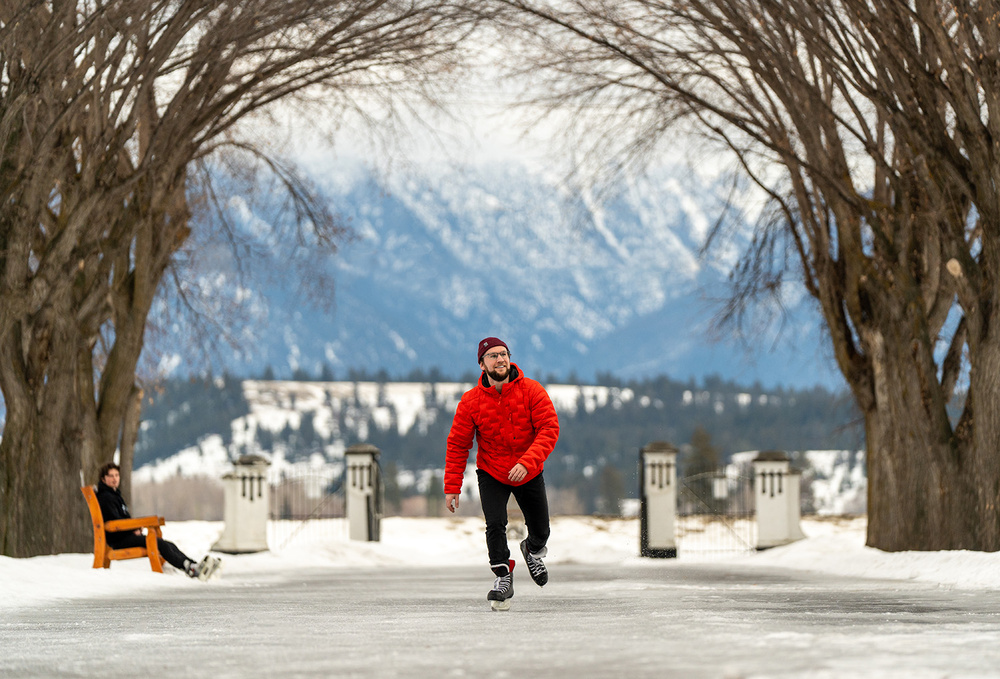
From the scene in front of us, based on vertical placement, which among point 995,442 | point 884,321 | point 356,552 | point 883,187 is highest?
point 883,187

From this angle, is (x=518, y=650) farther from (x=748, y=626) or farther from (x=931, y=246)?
(x=931, y=246)

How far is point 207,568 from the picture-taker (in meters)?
13.9

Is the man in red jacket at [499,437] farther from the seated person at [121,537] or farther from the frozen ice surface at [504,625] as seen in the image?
the seated person at [121,537]

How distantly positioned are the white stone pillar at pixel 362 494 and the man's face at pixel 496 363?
16315 mm

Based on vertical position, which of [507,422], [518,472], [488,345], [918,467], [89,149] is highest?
[89,149]

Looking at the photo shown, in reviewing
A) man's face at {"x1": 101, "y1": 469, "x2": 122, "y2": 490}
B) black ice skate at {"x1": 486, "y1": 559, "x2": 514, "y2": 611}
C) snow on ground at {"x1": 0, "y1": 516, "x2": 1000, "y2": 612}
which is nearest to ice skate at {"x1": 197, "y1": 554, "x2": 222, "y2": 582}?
snow on ground at {"x1": 0, "y1": 516, "x2": 1000, "y2": 612}

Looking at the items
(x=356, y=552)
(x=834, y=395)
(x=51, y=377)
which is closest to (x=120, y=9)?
(x=51, y=377)

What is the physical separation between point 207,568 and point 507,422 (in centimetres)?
610

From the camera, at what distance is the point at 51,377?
15859 millimetres

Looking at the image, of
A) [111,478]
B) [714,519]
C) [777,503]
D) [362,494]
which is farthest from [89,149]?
[714,519]

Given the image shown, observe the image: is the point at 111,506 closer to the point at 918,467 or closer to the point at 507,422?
the point at 507,422

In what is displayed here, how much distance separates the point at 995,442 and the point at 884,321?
2.80m

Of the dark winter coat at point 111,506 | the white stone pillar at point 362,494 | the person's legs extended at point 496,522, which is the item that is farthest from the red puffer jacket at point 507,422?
the white stone pillar at point 362,494

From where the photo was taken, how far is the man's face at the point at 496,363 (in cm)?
880
